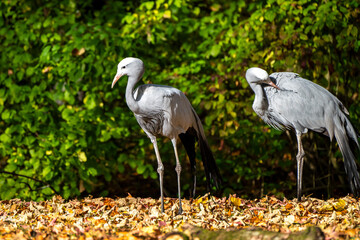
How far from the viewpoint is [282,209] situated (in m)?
4.56

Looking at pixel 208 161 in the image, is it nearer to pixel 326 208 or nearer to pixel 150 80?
pixel 326 208

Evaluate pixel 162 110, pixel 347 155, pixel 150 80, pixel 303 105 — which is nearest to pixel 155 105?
pixel 162 110

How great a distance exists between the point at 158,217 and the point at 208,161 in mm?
1294

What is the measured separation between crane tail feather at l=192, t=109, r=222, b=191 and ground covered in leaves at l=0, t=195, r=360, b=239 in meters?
0.33

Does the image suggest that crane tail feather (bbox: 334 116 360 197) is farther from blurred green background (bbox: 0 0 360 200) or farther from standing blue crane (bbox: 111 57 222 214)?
standing blue crane (bbox: 111 57 222 214)

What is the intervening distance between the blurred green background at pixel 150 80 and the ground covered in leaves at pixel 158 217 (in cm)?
125

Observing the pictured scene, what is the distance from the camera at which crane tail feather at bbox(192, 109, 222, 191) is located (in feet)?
17.6

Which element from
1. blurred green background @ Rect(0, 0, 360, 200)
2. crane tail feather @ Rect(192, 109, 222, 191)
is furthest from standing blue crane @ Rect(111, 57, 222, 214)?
blurred green background @ Rect(0, 0, 360, 200)

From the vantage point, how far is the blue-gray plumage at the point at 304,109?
501cm

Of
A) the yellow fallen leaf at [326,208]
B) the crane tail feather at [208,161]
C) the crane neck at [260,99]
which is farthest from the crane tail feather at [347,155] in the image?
the crane tail feather at [208,161]

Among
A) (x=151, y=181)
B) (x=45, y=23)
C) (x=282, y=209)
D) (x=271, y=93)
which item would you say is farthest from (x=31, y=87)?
(x=282, y=209)

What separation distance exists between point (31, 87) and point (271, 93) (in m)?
3.87

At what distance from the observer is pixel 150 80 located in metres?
A: 6.89

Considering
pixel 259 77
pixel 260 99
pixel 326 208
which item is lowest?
pixel 326 208
